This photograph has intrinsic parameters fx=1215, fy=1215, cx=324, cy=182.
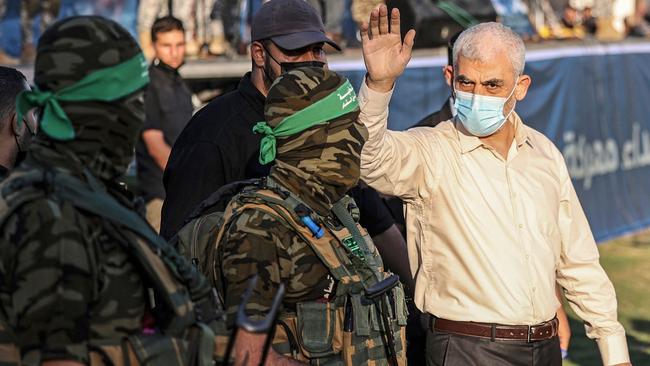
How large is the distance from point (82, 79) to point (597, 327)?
2.72 metres

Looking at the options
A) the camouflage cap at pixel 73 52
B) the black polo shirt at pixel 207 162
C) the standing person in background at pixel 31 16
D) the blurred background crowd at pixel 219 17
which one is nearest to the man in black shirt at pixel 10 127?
the black polo shirt at pixel 207 162

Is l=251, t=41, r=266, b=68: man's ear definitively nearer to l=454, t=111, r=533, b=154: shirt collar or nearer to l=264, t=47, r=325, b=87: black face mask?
l=264, t=47, r=325, b=87: black face mask

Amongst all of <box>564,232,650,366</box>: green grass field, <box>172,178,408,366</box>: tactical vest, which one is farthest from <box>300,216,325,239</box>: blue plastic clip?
<box>564,232,650,366</box>: green grass field

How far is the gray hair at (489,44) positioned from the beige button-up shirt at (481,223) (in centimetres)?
26

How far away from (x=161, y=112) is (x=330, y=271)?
5.58 m

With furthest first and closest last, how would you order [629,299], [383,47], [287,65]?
[629,299]
[287,65]
[383,47]

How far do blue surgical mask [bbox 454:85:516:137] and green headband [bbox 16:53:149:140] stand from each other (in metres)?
2.02

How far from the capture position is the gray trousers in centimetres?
440

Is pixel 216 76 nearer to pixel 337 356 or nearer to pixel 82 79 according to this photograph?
pixel 337 356

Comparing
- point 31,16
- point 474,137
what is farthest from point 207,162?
point 31,16

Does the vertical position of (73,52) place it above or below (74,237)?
above

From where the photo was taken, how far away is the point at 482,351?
173 inches

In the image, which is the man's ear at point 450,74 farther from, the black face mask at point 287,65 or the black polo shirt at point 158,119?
the black polo shirt at point 158,119

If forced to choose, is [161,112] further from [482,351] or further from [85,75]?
[85,75]
